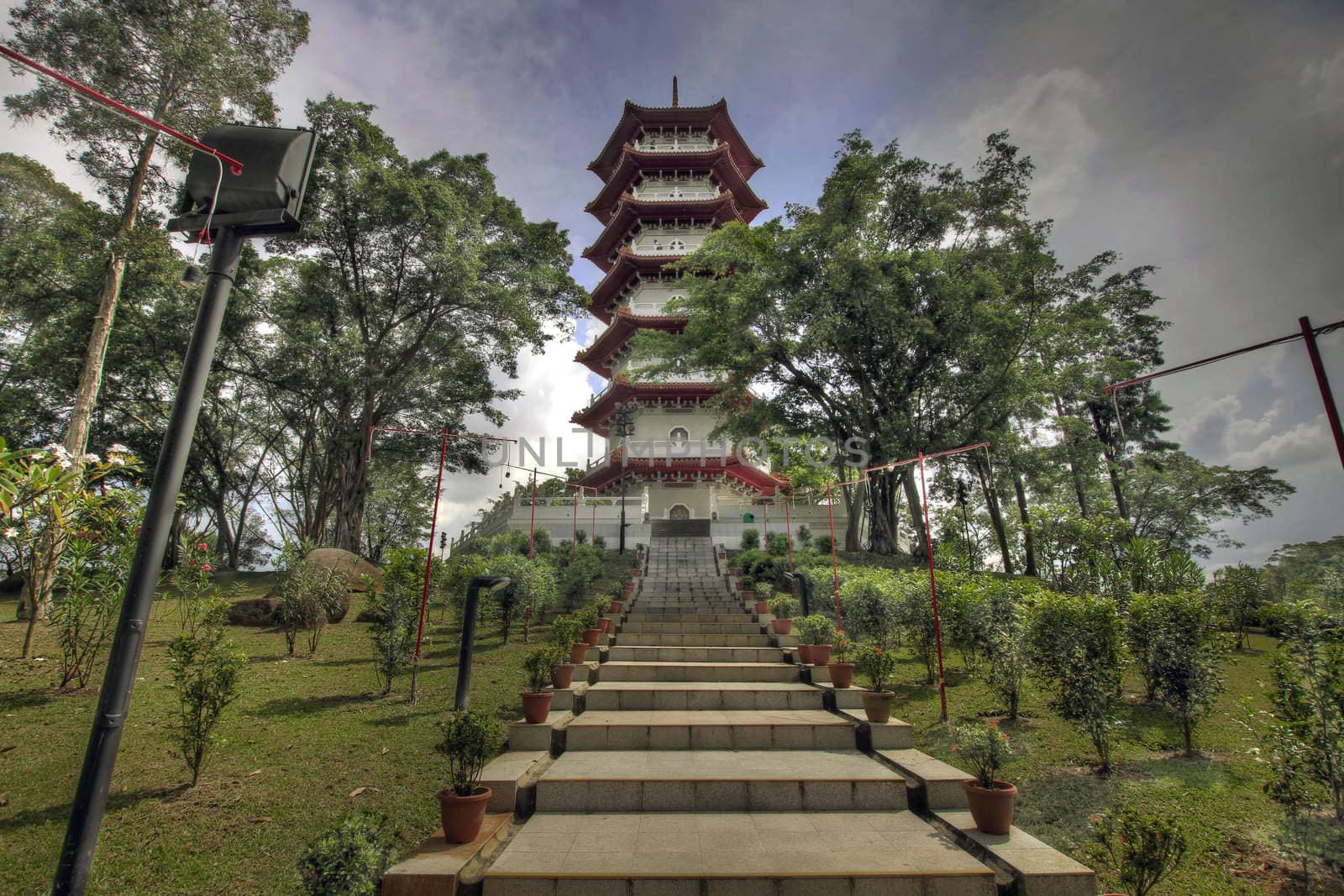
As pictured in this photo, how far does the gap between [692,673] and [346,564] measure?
11256mm

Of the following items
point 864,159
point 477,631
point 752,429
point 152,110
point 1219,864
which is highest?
point 864,159

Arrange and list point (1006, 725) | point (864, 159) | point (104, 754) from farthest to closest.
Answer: point (864, 159), point (1006, 725), point (104, 754)

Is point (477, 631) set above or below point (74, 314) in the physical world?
below

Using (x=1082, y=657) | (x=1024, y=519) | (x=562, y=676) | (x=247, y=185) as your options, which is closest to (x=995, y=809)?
(x=1082, y=657)

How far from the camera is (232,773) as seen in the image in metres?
4.94

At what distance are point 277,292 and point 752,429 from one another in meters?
17.5

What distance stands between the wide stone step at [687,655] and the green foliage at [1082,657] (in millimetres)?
3454

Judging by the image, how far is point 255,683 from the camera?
7633mm

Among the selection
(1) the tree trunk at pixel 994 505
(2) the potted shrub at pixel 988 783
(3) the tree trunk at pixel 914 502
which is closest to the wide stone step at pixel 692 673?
(2) the potted shrub at pixel 988 783

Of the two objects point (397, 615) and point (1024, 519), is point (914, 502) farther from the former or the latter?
point (397, 615)

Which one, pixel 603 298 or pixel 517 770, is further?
pixel 603 298

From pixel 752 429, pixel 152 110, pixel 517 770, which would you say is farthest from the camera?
pixel 752 429

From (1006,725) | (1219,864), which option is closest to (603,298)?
(1006,725)

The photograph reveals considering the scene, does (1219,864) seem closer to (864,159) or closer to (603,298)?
(864,159)
